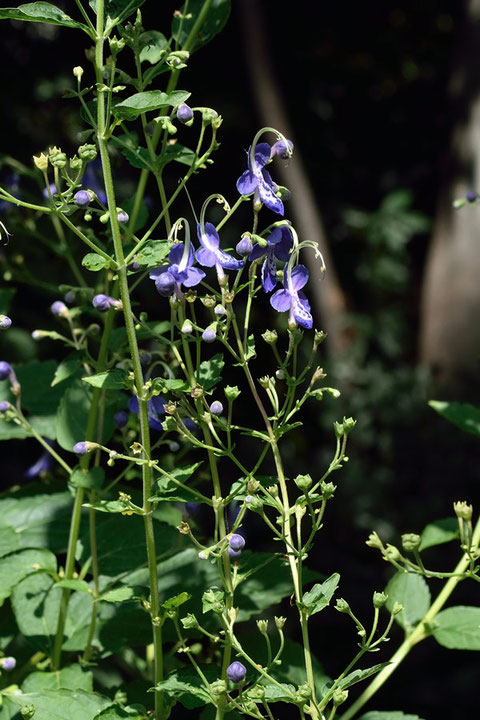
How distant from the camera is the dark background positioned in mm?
3441

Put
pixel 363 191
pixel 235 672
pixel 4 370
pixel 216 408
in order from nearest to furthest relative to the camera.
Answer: pixel 235 672 < pixel 216 408 < pixel 4 370 < pixel 363 191

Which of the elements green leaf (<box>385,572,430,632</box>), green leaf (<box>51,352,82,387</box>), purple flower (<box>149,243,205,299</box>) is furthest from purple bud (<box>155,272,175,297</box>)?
green leaf (<box>385,572,430,632</box>)

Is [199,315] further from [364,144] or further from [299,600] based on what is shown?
[299,600]

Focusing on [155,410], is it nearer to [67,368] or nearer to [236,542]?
[67,368]

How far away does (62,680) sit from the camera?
959 millimetres

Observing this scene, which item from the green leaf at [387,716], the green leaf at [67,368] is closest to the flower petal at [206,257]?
the green leaf at [67,368]

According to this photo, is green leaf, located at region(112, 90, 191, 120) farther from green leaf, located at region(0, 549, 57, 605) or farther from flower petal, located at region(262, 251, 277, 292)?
green leaf, located at region(0, 549, 57, 605)

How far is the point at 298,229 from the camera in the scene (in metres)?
4.44

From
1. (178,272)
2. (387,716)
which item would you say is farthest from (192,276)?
(387,716)

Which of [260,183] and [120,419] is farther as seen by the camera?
[120,419]

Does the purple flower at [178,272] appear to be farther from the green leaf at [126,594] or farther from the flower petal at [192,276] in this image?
the green leaf at [126,594]

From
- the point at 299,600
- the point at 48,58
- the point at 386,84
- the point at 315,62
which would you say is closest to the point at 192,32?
the point at 299,600

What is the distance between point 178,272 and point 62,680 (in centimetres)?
48

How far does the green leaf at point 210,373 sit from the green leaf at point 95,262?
150 mm
